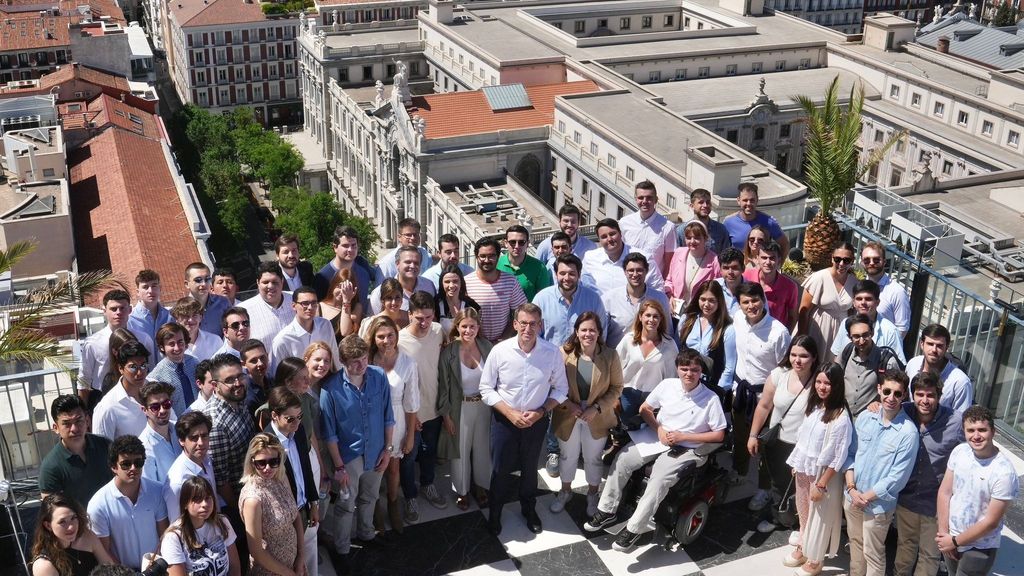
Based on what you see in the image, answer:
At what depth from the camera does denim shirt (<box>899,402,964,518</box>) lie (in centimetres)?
1052

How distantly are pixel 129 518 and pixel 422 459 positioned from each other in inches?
147

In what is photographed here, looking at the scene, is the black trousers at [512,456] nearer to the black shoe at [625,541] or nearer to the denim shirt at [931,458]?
the black shoe at [625,541]

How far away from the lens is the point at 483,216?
2267 inches

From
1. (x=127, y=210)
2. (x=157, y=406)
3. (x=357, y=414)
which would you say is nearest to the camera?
(x=157, y=406)

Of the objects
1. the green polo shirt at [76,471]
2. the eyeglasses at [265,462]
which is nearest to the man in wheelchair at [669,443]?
the eyeglasses at [265,462]

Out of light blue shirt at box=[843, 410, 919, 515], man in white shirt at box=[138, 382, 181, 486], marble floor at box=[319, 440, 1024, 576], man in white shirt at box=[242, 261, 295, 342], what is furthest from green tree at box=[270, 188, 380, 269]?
light blue shirt at box=[843, 410, 919, 515]

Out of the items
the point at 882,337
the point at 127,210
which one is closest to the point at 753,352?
the point at 882,337

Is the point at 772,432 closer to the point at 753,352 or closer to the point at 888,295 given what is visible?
the point at 753,352

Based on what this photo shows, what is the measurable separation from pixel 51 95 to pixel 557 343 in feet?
205

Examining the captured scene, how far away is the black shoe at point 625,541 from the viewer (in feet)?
37.4

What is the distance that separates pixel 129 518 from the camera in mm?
9281

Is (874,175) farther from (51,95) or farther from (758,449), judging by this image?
(758,449)

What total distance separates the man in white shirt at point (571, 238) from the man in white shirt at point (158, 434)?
6.11 meters

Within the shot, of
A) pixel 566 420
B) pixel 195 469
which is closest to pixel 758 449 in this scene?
pixel 566 420
